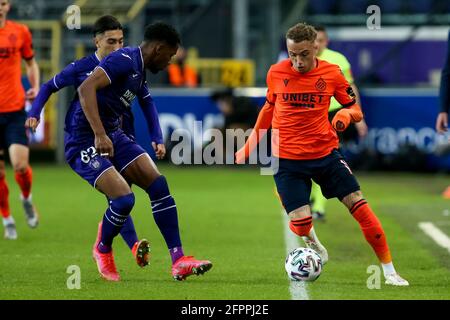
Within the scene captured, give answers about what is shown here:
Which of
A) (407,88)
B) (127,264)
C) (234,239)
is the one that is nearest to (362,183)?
(407,88)

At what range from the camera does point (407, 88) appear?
→ 77.0 feet

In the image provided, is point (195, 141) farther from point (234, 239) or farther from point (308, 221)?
point (308, 221)

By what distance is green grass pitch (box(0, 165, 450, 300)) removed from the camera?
8.61 metres

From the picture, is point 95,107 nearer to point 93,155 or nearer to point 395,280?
point 93,155

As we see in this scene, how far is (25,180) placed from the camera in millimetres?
12977

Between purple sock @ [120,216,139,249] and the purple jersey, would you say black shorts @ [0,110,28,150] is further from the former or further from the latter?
purple sock @ [120,216,139,249]

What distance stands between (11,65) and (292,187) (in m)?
4.88

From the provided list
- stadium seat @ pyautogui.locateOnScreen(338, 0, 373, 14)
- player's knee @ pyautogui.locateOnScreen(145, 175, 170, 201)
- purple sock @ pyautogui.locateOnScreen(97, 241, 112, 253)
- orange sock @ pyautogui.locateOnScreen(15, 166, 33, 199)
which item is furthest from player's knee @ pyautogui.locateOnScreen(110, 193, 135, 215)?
stadium seat @ pyautogui.locateOnScreen(338, 0, 373, 14)

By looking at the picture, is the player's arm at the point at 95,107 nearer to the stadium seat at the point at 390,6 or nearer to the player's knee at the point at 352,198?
the player's knee at the point at 352,198

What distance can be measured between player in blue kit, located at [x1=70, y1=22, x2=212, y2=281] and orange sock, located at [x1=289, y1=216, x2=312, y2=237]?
0.88 m

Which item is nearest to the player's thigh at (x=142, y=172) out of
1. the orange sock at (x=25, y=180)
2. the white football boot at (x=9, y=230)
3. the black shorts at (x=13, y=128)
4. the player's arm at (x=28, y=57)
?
the white football boot at (x=9, y=230)

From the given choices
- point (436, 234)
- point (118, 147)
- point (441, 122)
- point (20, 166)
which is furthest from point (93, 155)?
point (436, 234)

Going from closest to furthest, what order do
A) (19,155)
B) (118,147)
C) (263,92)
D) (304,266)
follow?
1. (304,266)
2. (118,147)
3. (19,155)
4. (263,92)

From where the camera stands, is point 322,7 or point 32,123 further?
point 322,7
